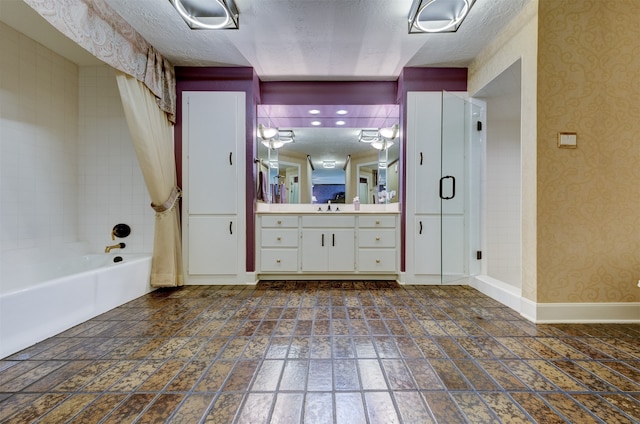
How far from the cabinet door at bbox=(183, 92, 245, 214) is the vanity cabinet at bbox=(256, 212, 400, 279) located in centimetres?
48

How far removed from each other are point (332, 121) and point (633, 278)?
Result: 2.98m

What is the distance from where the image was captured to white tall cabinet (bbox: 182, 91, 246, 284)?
9.59 feet

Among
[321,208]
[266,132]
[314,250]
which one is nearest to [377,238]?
[314,250]

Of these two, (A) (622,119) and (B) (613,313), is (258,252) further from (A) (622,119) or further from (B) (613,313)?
(A) (622,119)

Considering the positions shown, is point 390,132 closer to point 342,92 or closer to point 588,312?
point 342,92

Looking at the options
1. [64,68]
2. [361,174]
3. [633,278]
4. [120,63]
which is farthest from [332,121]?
[633,278]

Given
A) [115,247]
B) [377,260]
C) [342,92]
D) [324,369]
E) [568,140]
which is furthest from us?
[342,92]

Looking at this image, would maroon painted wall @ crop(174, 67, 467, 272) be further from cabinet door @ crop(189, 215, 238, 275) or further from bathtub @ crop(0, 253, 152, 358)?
bathtub @ crop(0, 253, 152, 358)

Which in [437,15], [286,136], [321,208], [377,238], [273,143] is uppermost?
[437,15]

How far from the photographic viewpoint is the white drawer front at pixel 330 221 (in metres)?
3.06

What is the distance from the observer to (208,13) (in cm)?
208

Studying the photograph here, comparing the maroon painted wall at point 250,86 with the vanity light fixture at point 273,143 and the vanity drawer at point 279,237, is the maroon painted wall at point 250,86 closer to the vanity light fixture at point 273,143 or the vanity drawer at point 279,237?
the vanity drawer at point 279,237

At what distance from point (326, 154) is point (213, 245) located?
1769 millimetres

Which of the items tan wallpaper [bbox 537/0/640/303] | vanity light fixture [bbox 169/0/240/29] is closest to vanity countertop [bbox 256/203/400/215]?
tan wallpaper [bbox 537/0/640/303]
